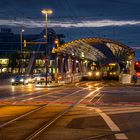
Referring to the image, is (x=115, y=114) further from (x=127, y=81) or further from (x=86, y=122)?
(x=127, y=81)

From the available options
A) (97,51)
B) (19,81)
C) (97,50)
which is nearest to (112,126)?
(19,81)

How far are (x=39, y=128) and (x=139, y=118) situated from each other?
18.9 ft

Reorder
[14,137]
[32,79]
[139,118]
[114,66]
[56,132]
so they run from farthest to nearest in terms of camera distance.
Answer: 1. [114,66]
2. [32,79]
3. [139,118]
4. [56,132]
5. [14,137]

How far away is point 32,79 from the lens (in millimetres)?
85938

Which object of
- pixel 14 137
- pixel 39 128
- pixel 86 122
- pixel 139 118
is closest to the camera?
pixel 14 137

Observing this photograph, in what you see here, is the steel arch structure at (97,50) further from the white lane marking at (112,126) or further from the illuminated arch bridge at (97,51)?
the white lane marking at (112,126)

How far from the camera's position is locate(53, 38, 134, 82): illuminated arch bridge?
83.0 meters

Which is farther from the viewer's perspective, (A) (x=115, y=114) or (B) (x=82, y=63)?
(B) (x=82, y=63)

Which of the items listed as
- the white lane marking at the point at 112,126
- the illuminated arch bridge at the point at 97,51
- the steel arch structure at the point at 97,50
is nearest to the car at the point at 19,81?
the illuminated arch bridge at the point at 97,51

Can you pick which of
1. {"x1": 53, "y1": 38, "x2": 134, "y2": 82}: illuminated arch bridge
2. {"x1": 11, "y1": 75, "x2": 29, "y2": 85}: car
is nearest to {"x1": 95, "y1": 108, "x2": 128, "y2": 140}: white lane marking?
{"x1": 53, "y1": 38, "x2": 134, "y2": 82}: illuminated arch bridge

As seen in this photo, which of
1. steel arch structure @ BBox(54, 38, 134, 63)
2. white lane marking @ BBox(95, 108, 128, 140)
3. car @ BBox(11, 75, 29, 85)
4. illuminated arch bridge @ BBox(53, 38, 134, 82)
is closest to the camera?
white lane marking @ BBox(95, 108, 128, 140)

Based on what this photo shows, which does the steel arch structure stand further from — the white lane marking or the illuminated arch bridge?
the white lane marking

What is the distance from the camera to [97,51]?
138250 mm

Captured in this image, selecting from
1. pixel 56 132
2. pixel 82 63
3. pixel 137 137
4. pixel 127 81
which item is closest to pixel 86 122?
pixel 56 132
